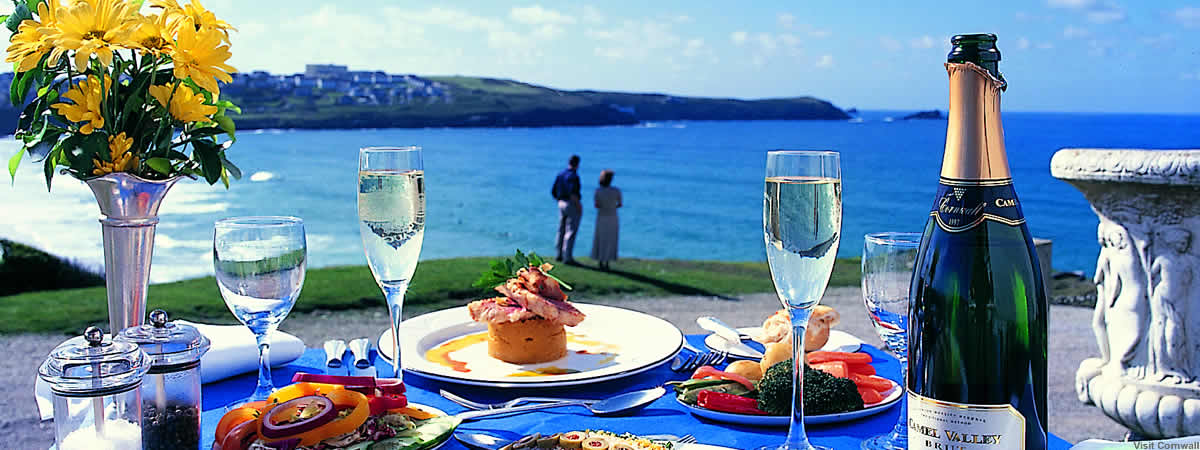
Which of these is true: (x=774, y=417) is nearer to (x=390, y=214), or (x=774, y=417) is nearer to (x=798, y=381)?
(x=798, y=381)

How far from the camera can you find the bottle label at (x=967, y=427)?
5.01 feet

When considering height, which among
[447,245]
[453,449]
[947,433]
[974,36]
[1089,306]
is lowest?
[447,245]

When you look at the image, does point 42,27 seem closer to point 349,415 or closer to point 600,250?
point 349,415

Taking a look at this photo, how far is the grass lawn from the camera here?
49.2ft

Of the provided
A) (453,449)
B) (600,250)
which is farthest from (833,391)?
(600,250)

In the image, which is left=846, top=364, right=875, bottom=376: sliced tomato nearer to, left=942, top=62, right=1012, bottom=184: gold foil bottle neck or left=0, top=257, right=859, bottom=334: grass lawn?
left=942, top=62, right=1012, bottom=184: gold foil bottle neck

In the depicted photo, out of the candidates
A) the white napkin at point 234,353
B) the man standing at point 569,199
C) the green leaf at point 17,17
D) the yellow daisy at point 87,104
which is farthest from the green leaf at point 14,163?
the man standing at point 569,199

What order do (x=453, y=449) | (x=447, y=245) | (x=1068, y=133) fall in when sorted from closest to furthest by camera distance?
(x=453, y=449) < (x=447, y=245) < (x=1068, y=133)

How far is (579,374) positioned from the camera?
94.9 inches

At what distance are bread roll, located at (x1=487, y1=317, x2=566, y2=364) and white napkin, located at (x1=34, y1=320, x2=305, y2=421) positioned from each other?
0.59 m

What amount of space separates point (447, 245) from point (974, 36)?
62.3m

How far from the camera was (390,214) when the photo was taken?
213cm

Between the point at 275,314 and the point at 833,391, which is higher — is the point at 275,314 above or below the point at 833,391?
above

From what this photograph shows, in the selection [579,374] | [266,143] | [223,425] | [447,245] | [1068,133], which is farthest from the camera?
[1068,133]
